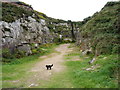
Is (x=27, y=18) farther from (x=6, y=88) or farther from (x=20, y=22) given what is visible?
(x=6, y=88)

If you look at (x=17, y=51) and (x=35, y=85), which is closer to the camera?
(x=35, y=85)

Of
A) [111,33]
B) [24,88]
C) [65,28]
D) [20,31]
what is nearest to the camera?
[24,88]

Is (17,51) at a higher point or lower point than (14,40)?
lower

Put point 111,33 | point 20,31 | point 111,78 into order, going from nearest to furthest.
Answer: point 111,78 < point 111,33 < point 20,31

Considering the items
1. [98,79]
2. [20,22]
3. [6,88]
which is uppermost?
[20,22]

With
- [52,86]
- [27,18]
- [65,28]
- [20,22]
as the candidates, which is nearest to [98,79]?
[52,86]

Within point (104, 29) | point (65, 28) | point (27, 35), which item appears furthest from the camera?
point (65, 28)

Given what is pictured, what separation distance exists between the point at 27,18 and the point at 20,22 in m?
6.22

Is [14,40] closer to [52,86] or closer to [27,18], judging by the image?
[27,18]

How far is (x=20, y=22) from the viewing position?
41406 millimetres

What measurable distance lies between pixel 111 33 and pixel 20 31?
25387mm

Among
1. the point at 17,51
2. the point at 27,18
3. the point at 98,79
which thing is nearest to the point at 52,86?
the point at 98,79

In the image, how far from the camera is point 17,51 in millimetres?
31641

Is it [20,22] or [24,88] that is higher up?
[20,22]
